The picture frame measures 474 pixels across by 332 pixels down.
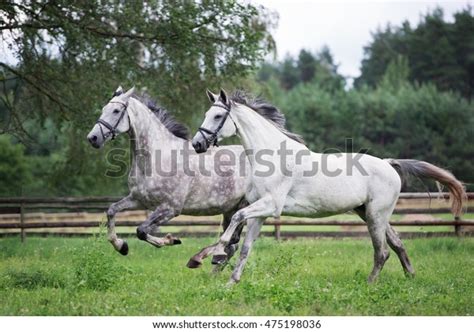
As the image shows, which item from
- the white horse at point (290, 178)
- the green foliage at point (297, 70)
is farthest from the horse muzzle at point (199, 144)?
the green foliage at point (297, 70)

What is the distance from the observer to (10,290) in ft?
24.3

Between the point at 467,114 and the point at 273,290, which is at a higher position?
the point at 467,114

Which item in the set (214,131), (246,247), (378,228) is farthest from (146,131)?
(378,228)

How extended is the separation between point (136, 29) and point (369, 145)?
26728 millimetres

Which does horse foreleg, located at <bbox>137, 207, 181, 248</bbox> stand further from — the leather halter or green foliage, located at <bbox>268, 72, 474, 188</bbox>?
green foliage, located at <bbox>268, 72, 474, 188</bbox>

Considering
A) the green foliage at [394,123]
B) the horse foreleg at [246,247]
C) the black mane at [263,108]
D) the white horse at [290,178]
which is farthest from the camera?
the green foliage at [394,123]

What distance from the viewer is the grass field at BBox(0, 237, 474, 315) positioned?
246 inches

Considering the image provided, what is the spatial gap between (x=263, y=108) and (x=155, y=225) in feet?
7.13

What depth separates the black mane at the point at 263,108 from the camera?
8.23 meters

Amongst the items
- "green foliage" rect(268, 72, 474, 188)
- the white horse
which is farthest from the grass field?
"green foliage" rect(268, 72, 474, 188)

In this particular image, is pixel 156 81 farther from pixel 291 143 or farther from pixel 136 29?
pixel 291 143

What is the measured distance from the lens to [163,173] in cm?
873

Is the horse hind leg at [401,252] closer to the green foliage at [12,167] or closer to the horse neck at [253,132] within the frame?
the horse neck at [253,132]
